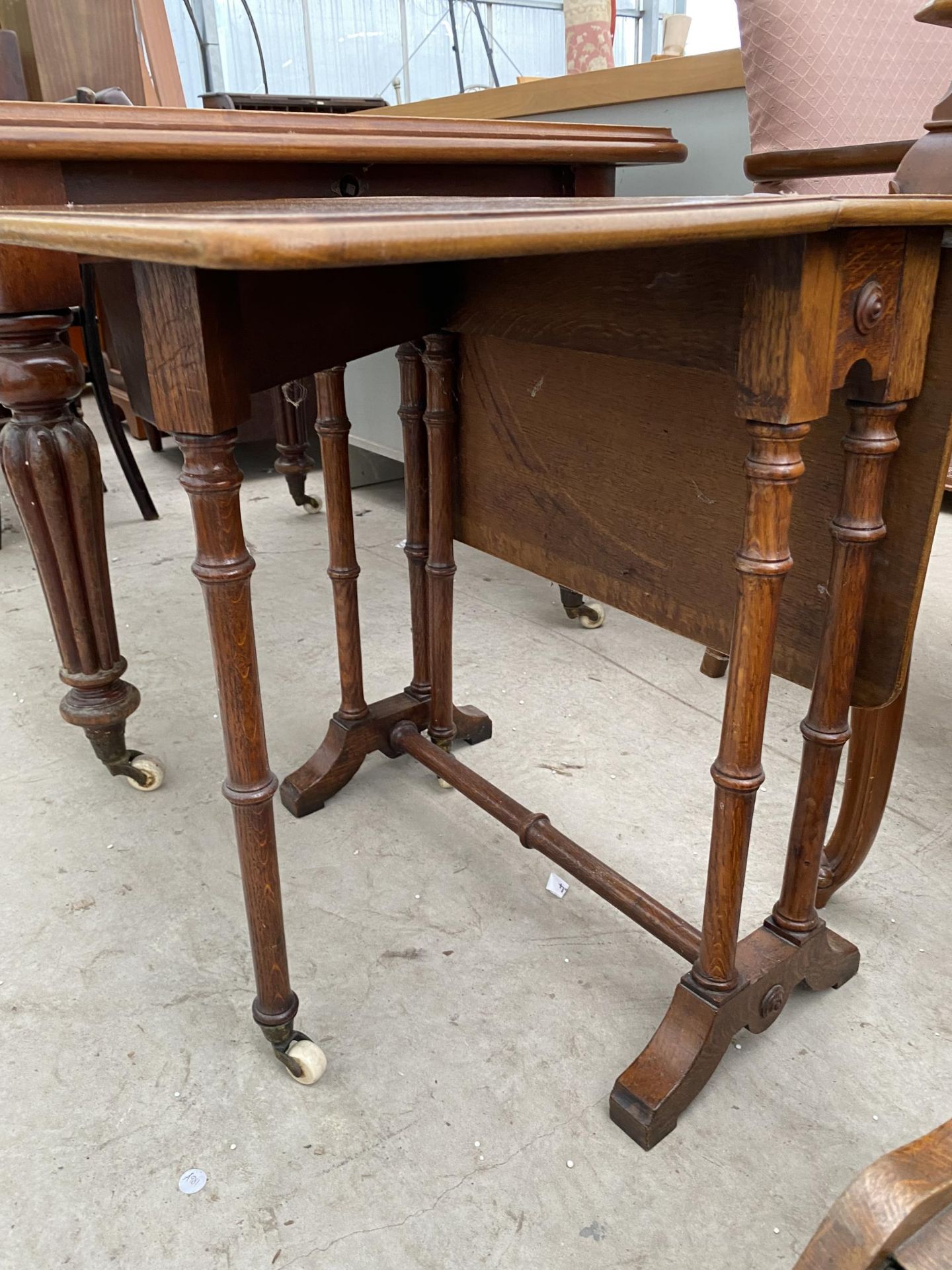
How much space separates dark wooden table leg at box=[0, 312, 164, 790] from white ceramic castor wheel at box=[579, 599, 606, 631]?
3.32ft

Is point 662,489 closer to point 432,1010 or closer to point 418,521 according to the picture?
point 418,521

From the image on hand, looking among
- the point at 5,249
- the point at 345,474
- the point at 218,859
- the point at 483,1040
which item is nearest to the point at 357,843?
the point at 218,859

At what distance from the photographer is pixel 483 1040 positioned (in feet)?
3.62

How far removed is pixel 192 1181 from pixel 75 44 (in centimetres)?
259

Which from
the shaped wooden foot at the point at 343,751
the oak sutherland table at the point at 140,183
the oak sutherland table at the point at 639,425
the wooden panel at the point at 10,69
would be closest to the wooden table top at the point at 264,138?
the oak sutherland table at the point at 140,183

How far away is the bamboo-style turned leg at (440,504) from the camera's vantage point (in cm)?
137

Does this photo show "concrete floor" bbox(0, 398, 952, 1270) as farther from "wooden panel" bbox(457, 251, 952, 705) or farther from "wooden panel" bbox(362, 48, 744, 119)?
"wooden panel" bbox(362, 48, 744, 119)

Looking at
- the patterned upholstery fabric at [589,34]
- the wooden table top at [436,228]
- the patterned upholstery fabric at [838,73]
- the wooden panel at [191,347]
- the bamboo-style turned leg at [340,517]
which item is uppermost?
the patterned upholstery fabric at [589,34]

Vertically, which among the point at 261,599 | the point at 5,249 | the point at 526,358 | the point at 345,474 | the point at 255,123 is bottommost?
the point at 261,599

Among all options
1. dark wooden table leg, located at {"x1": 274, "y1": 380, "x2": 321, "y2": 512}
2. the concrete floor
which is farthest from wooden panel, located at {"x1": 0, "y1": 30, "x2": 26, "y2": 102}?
the concrete floor

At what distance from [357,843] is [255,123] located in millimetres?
950

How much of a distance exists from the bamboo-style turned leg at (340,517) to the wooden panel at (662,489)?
0.56 feet

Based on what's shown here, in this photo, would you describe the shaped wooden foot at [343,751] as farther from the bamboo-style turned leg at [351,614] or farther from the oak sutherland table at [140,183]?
the oak sutherland table at [140,183]

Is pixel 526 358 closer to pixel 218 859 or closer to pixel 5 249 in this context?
pixel 5 249
